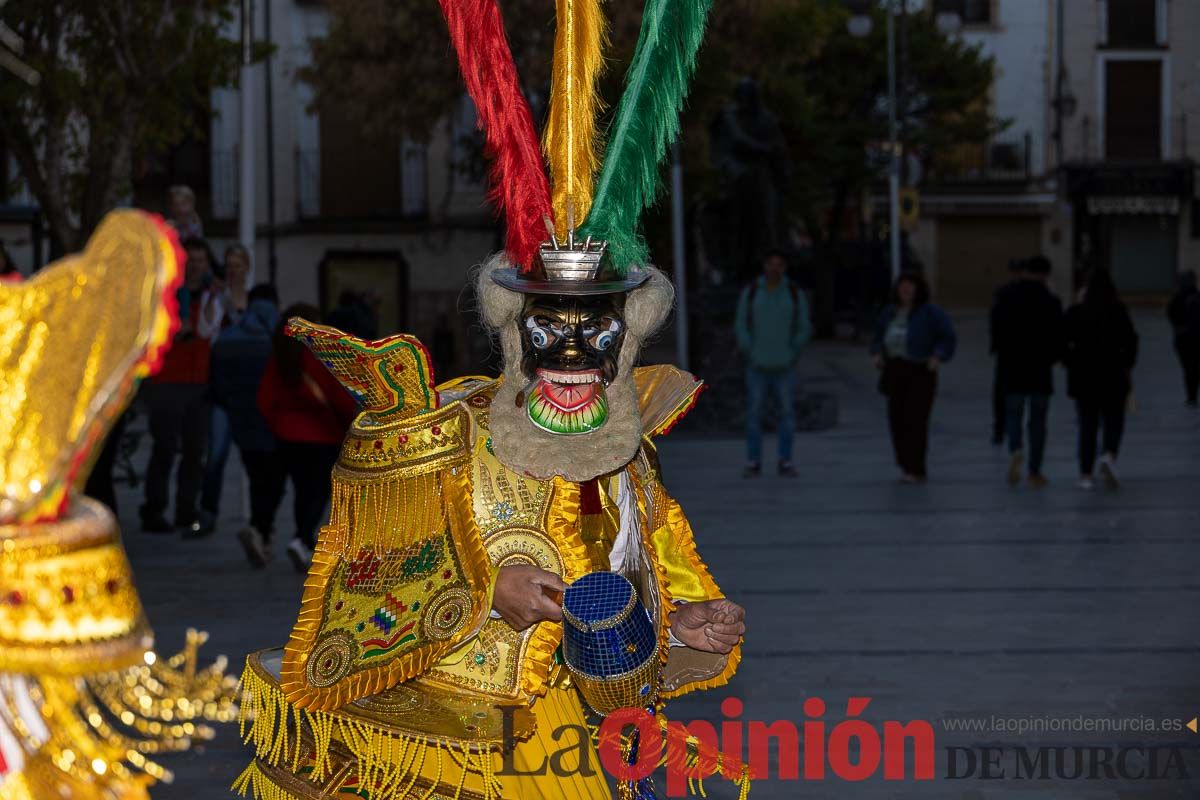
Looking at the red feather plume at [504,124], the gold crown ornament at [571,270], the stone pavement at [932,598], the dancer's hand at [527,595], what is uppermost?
the red feather plume at [504,124]

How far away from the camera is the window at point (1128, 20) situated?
46.4 m

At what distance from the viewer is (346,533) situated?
4.04 meters

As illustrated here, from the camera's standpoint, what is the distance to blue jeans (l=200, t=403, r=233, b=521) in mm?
11016

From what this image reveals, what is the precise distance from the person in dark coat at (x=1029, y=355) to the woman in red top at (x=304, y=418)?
5.32m

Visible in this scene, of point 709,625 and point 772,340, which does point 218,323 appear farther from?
point 709,625

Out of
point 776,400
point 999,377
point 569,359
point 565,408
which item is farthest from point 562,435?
point 999,377

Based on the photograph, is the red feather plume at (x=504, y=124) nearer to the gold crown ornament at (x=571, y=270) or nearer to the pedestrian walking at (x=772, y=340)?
the gold crown ornament at (x=571, y=270)

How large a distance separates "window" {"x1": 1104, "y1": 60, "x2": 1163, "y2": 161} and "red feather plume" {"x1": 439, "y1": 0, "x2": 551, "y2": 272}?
44.4 metres

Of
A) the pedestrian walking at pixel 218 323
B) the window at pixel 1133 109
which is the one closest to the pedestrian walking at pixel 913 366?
the pedestrian walking at pixel 218 323

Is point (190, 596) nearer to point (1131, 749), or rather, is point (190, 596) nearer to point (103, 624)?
point (1131, 749)

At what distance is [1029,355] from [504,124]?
9035 mm

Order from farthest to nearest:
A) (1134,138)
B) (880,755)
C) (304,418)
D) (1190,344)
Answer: (1134,138)
(1190,344)
(304,418)
(880,755)

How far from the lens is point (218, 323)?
36.0ft

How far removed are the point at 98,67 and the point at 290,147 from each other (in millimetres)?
16110
